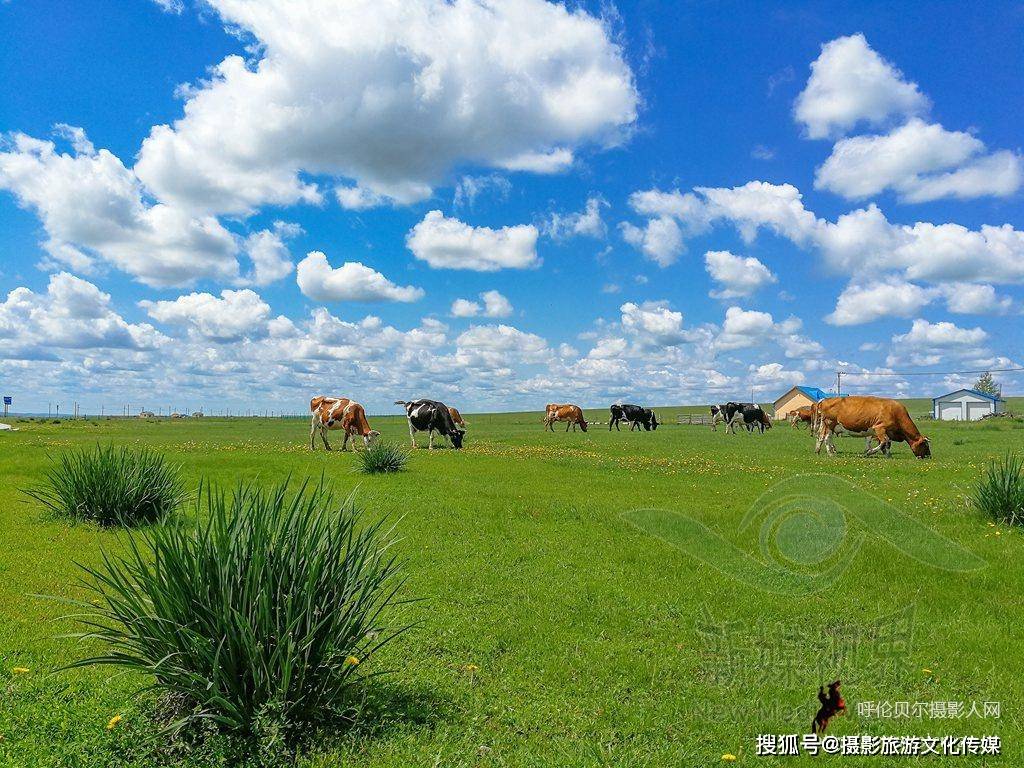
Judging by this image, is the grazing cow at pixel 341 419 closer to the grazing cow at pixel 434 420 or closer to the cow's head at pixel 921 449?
the grazing cow at pixel 434 420

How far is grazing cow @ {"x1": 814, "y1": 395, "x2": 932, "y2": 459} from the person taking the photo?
30.0 metres

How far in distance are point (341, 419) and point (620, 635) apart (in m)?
27.2

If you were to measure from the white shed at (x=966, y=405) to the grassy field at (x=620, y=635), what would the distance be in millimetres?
89364

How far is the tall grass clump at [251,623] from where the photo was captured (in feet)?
16.5

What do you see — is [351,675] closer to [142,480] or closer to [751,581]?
[751,581]

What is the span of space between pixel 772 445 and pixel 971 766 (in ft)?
105

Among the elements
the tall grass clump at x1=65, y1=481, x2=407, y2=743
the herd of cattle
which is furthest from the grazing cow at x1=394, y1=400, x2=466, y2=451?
the tall grass clump at x1=65, y1=481, x2=407, y2=743

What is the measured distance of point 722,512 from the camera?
1461 centimetres

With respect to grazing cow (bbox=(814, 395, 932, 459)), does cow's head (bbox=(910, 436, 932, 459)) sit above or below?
below

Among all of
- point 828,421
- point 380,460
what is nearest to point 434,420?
point 380,460

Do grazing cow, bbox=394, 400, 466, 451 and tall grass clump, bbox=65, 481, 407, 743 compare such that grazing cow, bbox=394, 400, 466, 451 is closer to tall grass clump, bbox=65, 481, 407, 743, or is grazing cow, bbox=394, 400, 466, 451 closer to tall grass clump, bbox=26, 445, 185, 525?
tall grass clump, bbox=26, 445, 185, 525

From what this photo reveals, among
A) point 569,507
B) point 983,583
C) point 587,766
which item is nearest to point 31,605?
point 587,766

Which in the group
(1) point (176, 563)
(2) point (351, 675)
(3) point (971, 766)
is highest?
(1) point (176, 563)

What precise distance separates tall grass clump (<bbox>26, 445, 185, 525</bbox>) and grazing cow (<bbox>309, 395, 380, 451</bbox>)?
52.4ft
